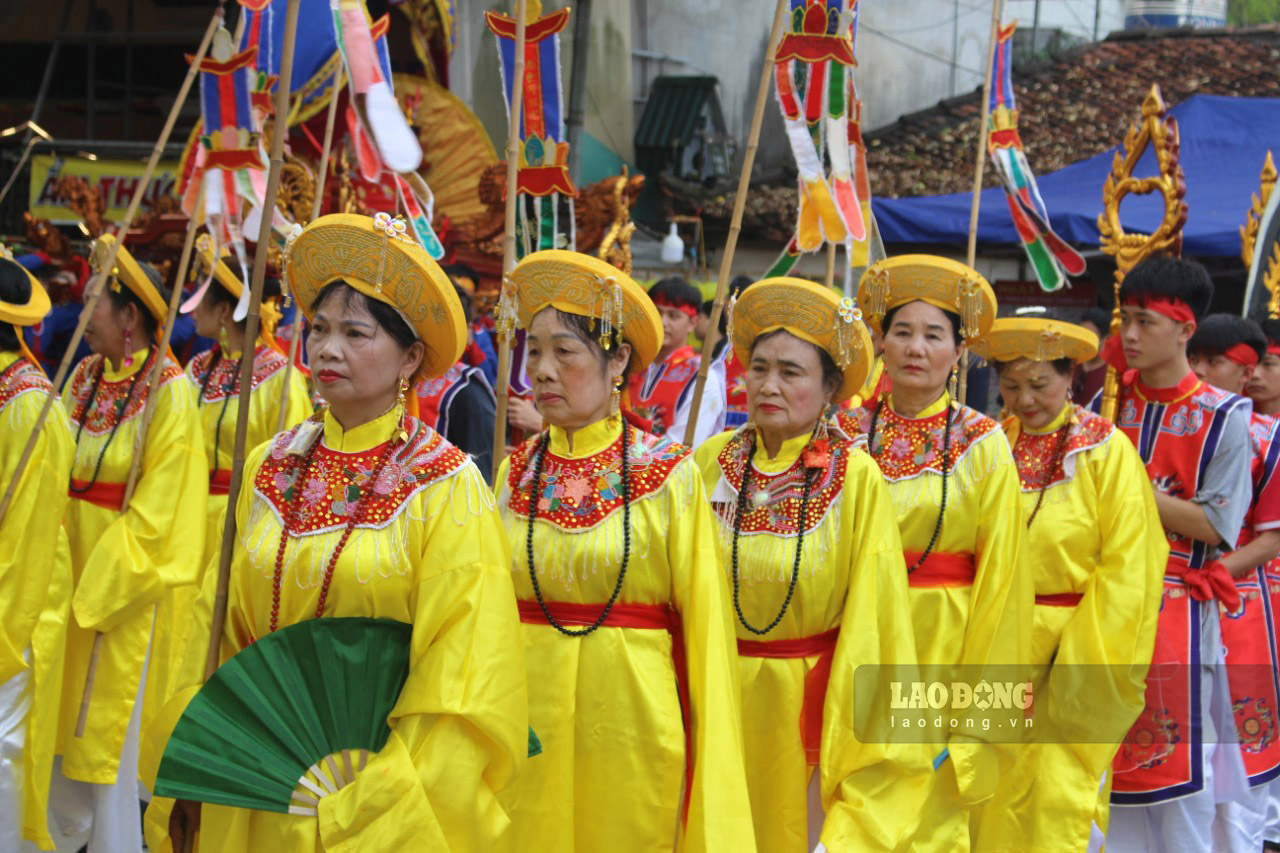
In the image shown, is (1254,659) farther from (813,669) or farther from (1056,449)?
(813,669)

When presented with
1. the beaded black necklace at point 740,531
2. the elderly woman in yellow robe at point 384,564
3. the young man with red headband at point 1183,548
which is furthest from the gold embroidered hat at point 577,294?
the young man with red headband at point 1183,548

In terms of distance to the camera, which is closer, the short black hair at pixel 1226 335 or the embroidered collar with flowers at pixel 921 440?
the embroidered collar with flowers at pixel 921 440

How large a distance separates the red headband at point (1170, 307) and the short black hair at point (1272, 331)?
1.54m

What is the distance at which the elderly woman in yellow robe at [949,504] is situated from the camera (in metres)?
3.57

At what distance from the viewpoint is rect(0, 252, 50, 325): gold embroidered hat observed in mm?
4172

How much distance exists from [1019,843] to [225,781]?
2742 millimetres

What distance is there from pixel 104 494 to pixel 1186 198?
30.7ft

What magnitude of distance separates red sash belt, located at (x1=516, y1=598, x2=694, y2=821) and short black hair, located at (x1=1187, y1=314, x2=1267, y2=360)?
3228 millimetres

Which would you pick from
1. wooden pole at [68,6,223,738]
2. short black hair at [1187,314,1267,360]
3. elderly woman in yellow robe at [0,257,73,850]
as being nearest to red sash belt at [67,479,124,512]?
elderly woman in yellow robe at [0,257,73,850]

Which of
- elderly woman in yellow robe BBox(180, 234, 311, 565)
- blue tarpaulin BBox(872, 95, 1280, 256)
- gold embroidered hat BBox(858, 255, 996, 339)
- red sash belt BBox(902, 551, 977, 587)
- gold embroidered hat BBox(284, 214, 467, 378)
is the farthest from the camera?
blue tarpaulin BBox(872, 95, 1280, 256)

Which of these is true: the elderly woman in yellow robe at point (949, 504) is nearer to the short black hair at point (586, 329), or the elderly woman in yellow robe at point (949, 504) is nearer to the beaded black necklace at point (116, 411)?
the short black hair at point (586, 329)

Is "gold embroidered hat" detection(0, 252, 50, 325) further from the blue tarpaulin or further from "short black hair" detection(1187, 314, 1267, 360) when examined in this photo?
the blue tarpaulin

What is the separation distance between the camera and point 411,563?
259cm

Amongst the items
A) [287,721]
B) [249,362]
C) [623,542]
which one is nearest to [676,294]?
[623,542]
